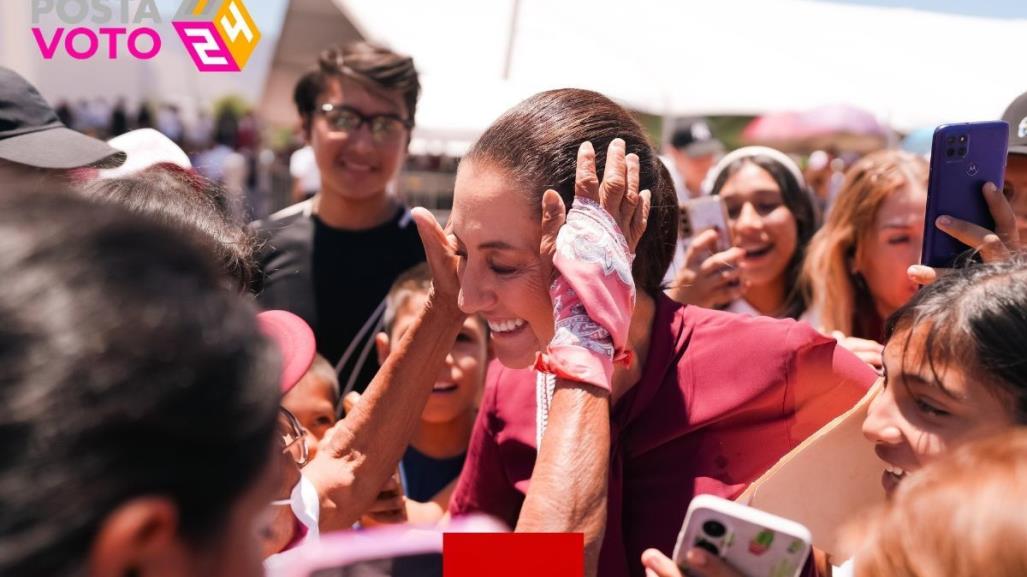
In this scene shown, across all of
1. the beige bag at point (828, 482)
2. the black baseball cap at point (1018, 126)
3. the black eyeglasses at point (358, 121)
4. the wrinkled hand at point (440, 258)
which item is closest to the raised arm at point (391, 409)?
the wrinkled hand at point (440, 258)

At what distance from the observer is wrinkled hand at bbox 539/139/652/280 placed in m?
1.61

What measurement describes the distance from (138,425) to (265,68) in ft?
36.3

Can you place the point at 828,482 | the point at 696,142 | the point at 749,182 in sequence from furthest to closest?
the point at 696,142 → the point at 749,182 → the point at 828,482

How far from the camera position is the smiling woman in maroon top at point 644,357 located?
1740mm

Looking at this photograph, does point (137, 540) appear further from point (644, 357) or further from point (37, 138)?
point (37, 138)

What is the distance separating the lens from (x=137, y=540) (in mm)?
676

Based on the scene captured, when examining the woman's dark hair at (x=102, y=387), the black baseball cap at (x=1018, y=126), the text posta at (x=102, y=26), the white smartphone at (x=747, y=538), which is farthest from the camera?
the text posta at (x=102, y=26)

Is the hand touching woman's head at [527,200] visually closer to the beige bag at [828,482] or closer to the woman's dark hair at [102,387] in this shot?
the beige bag at [828,482]

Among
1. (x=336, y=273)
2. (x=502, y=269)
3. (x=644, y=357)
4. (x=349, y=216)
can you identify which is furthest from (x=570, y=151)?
(x=349, y=216)

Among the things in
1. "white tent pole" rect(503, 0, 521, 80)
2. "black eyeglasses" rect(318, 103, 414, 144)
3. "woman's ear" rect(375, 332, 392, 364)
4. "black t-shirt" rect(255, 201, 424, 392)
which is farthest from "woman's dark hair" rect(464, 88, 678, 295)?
"white tent pole" rect(503, 0, 521, 80)

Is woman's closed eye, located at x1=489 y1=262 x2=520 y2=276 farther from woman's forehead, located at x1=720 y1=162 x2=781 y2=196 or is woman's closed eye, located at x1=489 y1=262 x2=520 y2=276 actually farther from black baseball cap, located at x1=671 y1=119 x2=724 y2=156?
black baseball cap, located at x1=671 y1=119 x2=724 y2=156

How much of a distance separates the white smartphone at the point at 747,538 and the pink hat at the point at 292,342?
0.63 meters

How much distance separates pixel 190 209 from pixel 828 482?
109cm

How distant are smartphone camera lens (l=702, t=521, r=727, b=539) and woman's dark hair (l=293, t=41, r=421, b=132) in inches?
100.0
